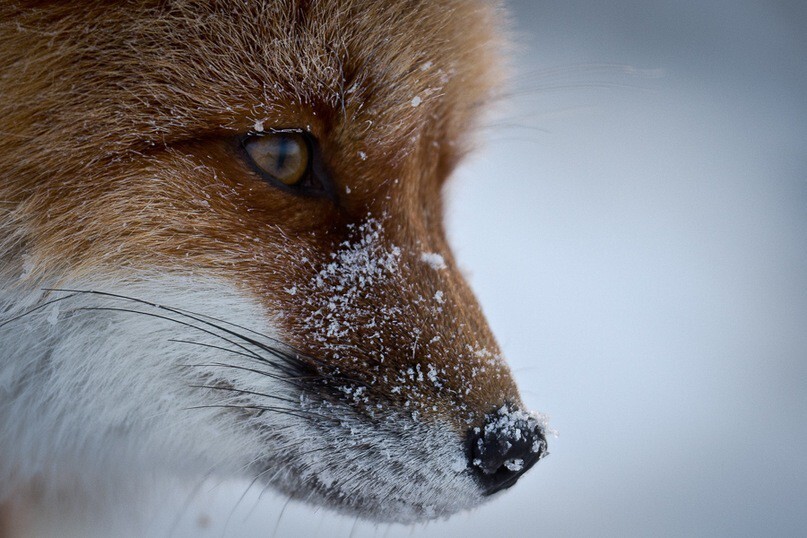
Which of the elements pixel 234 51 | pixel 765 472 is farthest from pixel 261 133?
pixel 765 472

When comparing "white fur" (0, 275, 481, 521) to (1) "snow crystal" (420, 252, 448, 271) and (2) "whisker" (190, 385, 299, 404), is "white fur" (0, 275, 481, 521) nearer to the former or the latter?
(2) "whisker" (190, 385, 299, 404)

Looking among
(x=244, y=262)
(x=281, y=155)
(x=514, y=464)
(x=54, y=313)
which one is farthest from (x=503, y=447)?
(x=54, y=313)

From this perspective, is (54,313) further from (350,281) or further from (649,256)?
(649,256)

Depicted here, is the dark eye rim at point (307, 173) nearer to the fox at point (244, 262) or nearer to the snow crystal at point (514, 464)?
the fox at point (244, 262)

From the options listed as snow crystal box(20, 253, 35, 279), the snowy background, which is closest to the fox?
snow crystal box(20, 253, 35, 279)

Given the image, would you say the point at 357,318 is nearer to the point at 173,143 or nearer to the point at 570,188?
the point at 173,143

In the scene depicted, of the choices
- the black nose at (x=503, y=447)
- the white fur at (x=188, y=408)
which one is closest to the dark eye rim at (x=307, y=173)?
the white fur at (x=188, y=408)

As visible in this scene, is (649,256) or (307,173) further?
(649,256)
